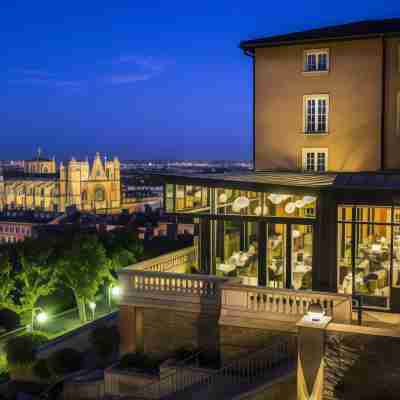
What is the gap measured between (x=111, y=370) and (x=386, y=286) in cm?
859

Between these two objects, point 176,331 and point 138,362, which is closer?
point 176,331

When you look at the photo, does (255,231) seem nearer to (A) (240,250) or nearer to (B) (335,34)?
(A) (240,250)

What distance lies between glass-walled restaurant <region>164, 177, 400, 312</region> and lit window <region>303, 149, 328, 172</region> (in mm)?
6349

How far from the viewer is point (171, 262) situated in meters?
20.6

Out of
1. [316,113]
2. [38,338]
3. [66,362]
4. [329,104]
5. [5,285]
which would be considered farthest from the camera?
[5,285]

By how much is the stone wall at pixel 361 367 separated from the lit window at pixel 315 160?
12771 millimetres

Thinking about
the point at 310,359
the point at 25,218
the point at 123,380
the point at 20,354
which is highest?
the point at 310,359

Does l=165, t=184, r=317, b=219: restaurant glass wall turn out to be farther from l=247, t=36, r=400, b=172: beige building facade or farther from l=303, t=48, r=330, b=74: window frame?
l=303, t=48, r=330, b=74: window frame

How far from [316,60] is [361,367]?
15245mm

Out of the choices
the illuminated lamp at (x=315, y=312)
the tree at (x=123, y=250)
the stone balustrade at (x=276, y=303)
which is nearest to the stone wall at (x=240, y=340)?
the stone balustrade at (x=276, y=303)

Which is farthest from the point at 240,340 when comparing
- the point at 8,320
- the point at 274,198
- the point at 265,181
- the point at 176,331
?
the point at 8,320

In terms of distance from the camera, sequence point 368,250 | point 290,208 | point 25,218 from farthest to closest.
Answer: point 25,218, point 290,208, point 368,250

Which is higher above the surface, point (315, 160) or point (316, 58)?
point (316, 58)

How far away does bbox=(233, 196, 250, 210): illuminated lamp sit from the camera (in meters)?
19.5
